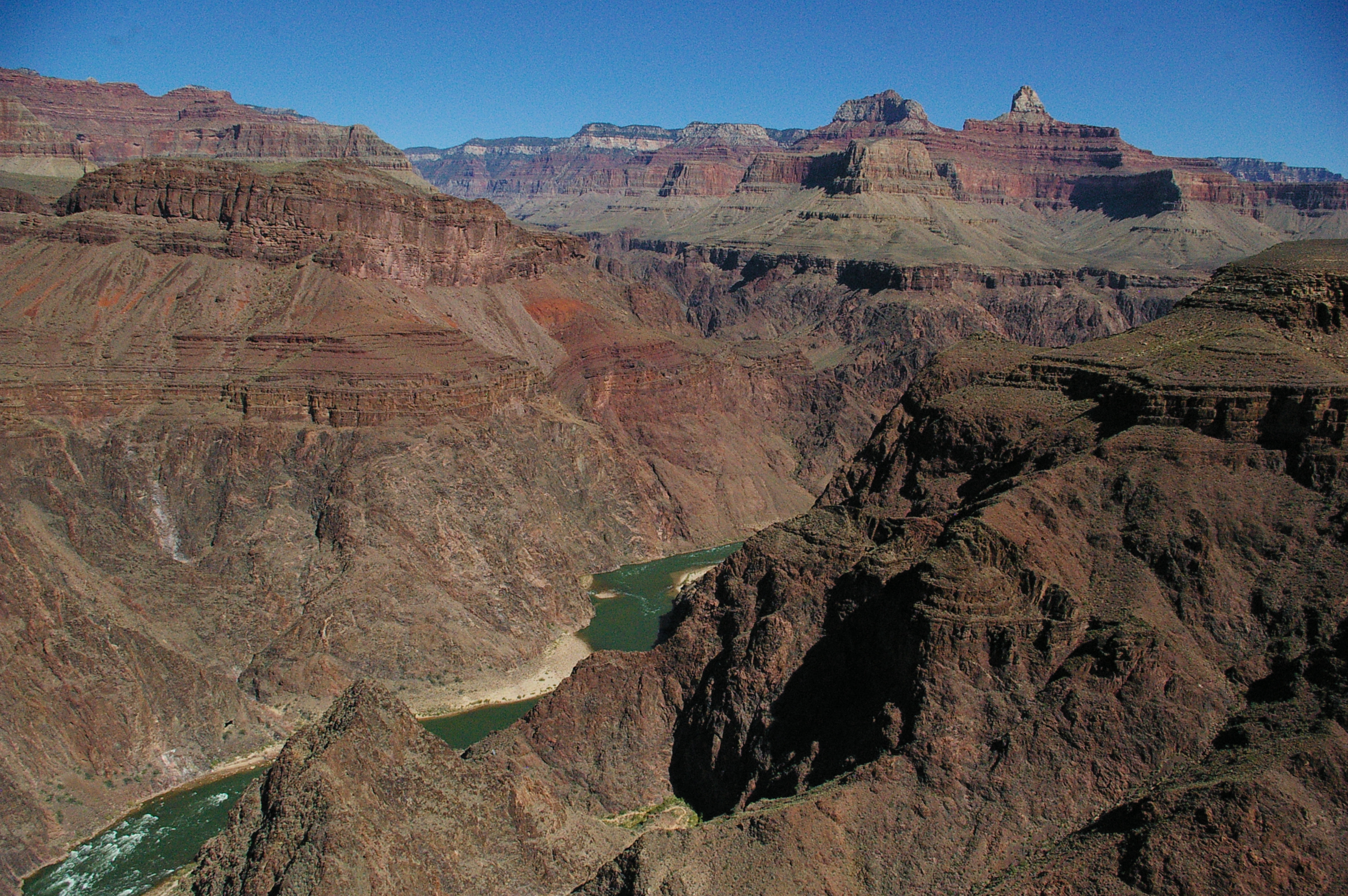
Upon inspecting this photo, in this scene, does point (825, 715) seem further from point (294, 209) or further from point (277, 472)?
point (294, 209)

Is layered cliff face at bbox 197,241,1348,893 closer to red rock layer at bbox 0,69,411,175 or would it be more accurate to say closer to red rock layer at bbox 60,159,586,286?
red rock layer at bbox 60,159,586,286

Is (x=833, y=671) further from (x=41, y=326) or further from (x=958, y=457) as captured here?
(x=41, y=326)

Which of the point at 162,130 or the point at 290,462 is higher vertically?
the point at 162,130

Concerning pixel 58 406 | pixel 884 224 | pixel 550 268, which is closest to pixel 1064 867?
pixel 58 406

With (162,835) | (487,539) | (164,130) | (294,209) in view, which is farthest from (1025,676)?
(164,130)

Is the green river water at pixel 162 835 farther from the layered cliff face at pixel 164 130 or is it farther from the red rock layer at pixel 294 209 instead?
the layered cliff face at pixel 164 130

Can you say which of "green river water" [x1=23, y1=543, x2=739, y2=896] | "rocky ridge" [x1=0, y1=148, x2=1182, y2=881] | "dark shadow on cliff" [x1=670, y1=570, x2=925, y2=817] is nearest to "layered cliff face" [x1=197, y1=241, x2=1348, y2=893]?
"dark shadow on cliff" [x1=670, y1=570, x2=925, y2=817]

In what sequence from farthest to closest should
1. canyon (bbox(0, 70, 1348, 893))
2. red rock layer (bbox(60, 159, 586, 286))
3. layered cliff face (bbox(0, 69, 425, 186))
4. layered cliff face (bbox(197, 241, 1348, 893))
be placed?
layered cliff face (bbox(0, 69, 425, 186)), red rock layer (bbox(60, 159, 586, 286)), canyon (bbox(0, 70, 1348, 893)), layered cliff face (bbox(197, 241, 1348, 893))
